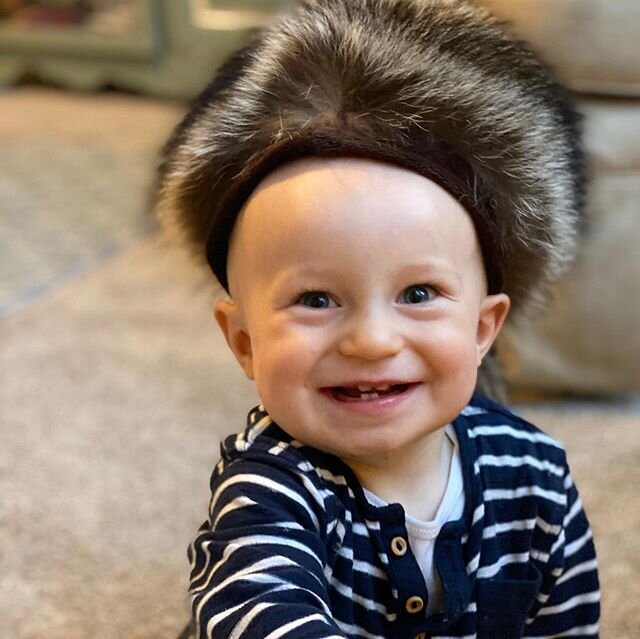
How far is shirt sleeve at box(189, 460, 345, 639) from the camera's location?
582 mm

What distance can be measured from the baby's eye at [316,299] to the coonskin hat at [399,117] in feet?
0.27

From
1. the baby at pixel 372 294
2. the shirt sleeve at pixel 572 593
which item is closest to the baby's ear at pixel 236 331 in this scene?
the baby at pixel 372 294

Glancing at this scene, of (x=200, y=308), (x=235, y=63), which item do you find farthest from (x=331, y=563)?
(x=200, y=308)

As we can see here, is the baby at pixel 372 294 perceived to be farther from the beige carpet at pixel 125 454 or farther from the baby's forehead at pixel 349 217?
the beige carpet at pixel 125 454

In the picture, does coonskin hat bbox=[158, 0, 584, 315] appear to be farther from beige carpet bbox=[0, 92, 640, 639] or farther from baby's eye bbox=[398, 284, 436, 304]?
beige carpet bbox=[0, 92, 640, 639]

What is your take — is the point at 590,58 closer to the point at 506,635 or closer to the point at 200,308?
the point at 506,635

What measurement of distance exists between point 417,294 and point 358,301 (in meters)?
0.04

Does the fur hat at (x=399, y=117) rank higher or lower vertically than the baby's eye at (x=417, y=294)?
higher

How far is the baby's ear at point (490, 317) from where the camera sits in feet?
2.29

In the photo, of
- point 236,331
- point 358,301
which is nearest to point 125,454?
point 236,331

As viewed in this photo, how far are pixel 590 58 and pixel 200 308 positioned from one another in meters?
0.78

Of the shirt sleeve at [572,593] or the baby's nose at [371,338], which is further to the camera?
the shirt sleeve at [572,593]

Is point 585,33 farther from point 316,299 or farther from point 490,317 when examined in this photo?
point 316,299

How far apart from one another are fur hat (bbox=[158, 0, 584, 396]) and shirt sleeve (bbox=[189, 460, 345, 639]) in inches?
6.5
